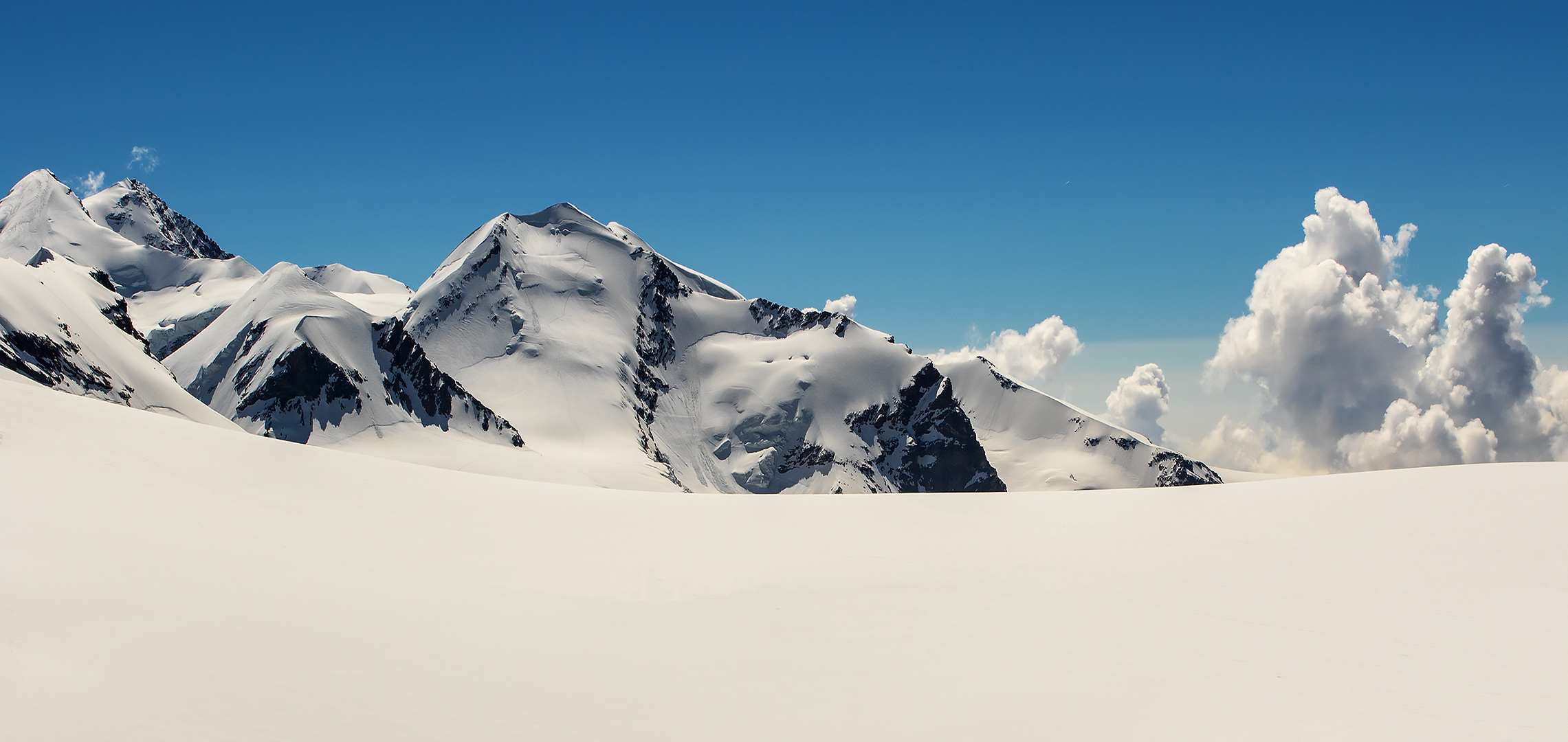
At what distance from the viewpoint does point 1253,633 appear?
1092 centimetres

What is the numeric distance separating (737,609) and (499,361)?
149 m

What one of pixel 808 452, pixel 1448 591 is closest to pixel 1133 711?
pixel 1448 591

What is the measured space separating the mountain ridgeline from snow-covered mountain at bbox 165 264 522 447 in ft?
0.89

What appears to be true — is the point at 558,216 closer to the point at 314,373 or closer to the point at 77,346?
the point at 314,373

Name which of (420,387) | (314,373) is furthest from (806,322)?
(314,373)

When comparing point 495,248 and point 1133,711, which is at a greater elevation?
point 495,248

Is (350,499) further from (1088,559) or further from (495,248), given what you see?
(495,248)

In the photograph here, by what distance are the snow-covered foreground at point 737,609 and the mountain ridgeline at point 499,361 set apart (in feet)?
137

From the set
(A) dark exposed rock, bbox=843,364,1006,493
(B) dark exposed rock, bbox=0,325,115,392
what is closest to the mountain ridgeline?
(B) dark exposed rock, bbox=0,325,115,392

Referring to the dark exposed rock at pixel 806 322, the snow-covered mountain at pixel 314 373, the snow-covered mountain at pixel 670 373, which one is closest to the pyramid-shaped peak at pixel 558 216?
the snow-covered mountain at pixel 670 373

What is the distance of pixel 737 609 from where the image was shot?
37.7 ft

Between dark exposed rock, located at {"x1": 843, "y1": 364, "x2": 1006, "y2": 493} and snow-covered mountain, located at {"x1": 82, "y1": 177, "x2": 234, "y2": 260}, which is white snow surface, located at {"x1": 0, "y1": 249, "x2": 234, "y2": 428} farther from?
snow-covered mountain, located at {"x1": 82, "y1": 177, "x2": 234, "y2": 260}

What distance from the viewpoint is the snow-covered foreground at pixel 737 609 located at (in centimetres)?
823

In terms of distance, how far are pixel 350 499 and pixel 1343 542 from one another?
17.3 m
